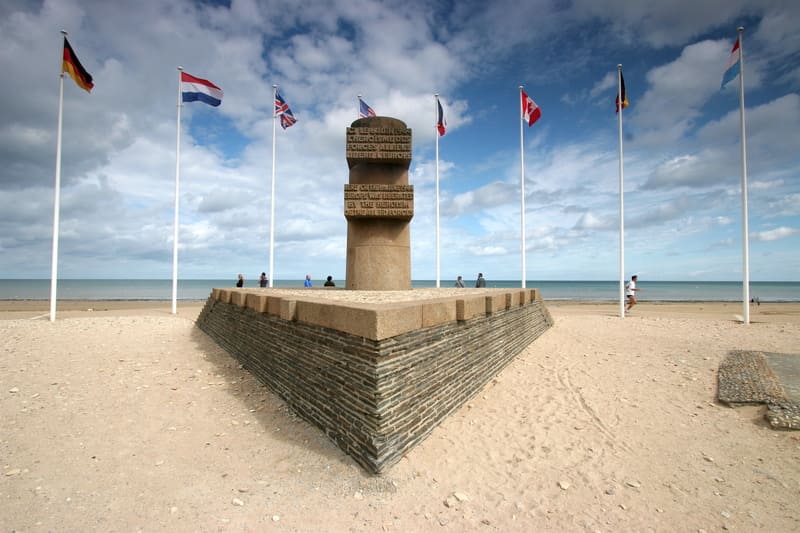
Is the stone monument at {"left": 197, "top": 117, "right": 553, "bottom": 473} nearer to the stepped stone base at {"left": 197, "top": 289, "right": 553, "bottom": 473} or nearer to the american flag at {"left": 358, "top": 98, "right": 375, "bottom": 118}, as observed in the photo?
the stepped stone base at {"left": 197, "top": 289, "right": 553, "bottom": 473}

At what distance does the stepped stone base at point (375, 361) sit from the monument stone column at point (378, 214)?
11.9 feet

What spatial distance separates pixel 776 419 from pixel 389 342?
573cm

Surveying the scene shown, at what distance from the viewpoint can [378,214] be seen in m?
10.3

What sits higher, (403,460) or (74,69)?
(74,69)

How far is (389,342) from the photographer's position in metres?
4.45

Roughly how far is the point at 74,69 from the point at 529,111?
16.6 metres

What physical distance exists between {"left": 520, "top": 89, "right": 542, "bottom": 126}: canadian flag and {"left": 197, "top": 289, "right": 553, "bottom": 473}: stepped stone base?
1007cm

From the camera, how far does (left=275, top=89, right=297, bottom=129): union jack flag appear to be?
1527cm

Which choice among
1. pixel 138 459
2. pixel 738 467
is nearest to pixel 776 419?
pixel 738 467

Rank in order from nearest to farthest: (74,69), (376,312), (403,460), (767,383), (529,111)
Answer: (376,312), (403,460), (767,383), (74,69), (529,111)

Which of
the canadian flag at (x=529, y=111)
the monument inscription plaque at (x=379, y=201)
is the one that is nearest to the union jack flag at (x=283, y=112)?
the monument inscription plaque at (x=379, y=201)

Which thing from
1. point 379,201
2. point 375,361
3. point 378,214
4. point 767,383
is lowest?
point 767,383

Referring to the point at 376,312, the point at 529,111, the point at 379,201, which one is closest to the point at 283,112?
the point at 379,201

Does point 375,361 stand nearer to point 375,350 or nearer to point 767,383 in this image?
point 375,350
